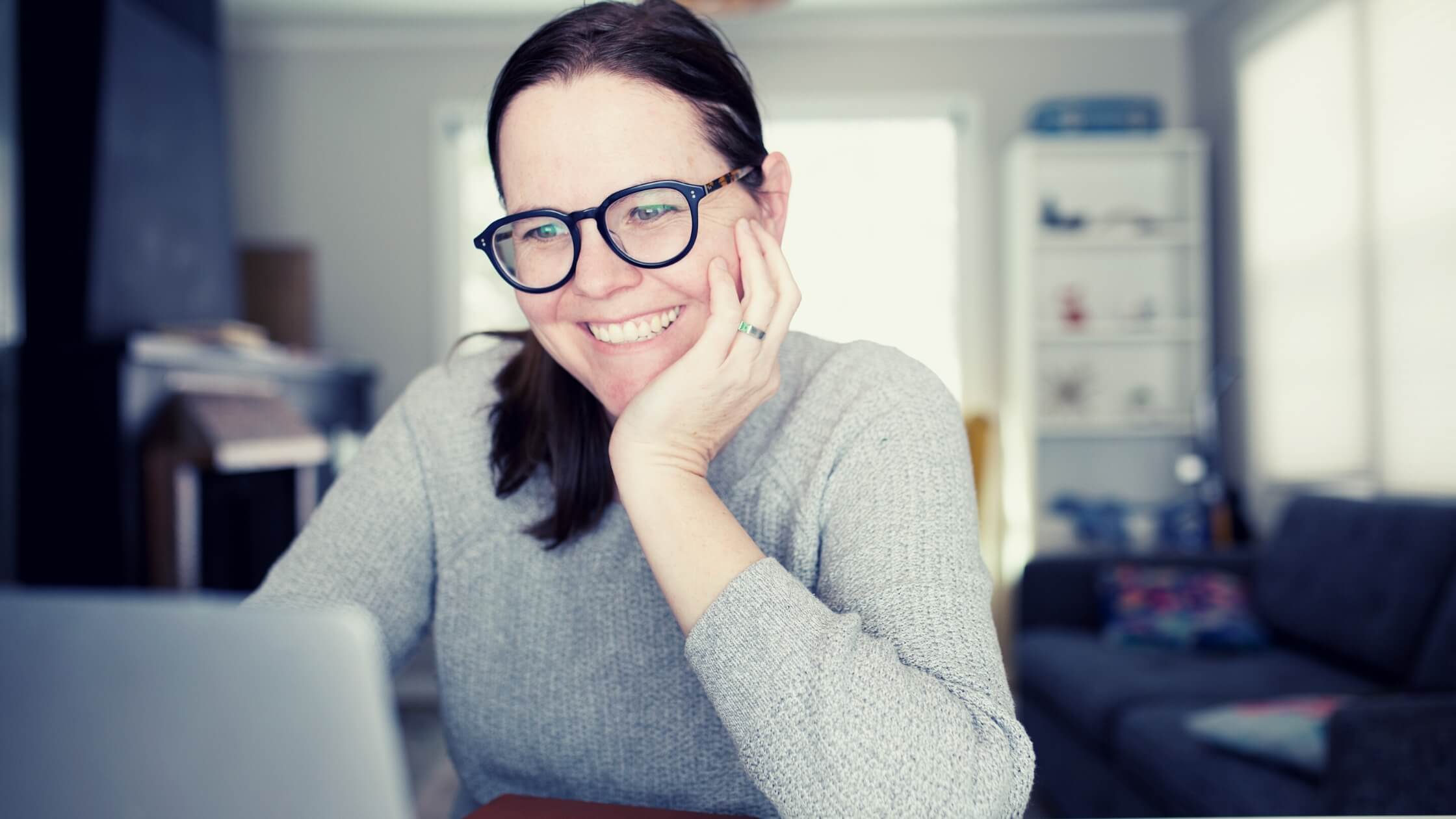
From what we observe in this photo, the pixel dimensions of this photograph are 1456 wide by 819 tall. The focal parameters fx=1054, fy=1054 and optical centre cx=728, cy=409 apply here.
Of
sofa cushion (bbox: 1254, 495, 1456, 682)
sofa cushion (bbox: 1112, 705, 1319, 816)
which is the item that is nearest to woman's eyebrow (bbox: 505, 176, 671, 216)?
→ sofa cushion (bbox: 1112, 705, 1319, 816)

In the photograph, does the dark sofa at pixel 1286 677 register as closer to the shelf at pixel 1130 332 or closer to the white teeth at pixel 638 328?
the white teeth at pixel 638 328

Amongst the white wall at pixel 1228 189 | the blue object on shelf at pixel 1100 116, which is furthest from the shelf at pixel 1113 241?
the blue object on shelf at pixel 1100 116

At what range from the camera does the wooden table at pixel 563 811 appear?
701 mm

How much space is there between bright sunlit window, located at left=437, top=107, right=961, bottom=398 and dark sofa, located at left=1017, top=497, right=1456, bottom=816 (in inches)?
73.6

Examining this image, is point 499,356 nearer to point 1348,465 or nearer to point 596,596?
point 596,596

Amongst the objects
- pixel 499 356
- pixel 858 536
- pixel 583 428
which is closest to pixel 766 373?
pixel 858 536

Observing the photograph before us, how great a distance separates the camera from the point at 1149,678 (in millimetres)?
2469

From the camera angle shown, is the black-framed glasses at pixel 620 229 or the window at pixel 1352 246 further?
the window at pixel 1352 246

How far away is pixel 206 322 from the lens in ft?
11.8

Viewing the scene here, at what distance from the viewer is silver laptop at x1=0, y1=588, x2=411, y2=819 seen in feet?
1.04

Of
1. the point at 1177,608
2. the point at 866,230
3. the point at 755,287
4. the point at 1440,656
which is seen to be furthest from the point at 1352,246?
the point at 755,287

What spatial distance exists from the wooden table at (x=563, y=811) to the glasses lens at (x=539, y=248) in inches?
15.8

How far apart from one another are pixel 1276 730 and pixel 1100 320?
2.85m

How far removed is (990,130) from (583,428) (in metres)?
4.06
